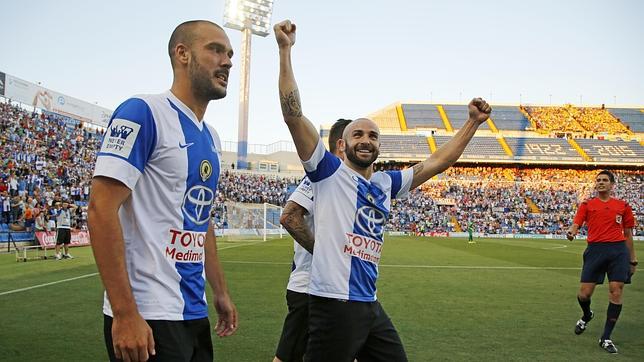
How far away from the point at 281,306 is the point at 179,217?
281 inches

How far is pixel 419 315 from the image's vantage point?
8664 millimetres

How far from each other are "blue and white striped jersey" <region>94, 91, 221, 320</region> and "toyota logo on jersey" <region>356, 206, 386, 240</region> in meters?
1.40

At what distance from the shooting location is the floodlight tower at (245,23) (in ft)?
185

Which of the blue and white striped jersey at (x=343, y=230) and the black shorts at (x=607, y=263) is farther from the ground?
the blue and white striped jersey at (x=343, y=230)

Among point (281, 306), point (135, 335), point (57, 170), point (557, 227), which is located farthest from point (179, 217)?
point (557, 227)

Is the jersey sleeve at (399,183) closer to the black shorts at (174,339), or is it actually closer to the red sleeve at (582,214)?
the black shorts at (174,339)

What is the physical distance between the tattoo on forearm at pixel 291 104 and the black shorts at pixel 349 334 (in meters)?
1.24

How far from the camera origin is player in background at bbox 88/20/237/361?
2146 mm

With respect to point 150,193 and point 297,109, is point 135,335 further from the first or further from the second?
point 297,109

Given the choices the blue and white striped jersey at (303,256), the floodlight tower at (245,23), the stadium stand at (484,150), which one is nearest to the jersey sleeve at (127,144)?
the blue and white striped jersey at (303,256)

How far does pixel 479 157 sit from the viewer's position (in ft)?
208

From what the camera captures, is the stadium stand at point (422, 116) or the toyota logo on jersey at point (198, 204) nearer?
the toyota logo on jersey at point (198, 204)

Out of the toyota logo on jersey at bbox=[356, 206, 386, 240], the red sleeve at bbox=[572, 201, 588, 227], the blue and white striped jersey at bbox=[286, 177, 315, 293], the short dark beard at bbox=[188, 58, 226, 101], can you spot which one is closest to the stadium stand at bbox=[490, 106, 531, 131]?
the red sleeve at bbox=[572, 201, 588, 227]

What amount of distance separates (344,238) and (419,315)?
556 cm
